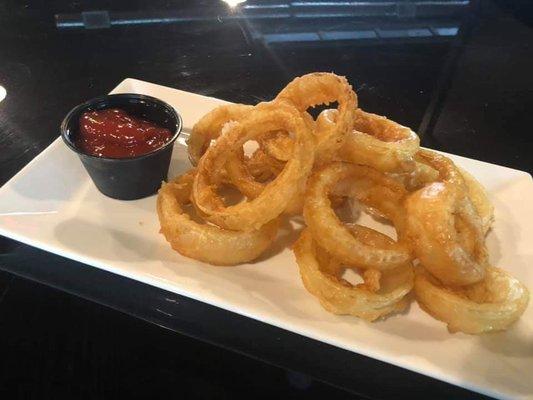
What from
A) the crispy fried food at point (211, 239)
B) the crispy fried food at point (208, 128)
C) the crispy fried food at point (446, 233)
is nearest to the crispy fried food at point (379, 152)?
the crispy fried food at point (446, 233)

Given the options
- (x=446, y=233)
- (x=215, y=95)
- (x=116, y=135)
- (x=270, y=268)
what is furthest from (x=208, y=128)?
Answer: (x=446, y=233)

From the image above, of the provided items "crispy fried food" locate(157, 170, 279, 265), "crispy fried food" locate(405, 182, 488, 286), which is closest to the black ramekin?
"crispy fried food" locate(157, 170, 279, 265)

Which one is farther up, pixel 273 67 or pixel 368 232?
pixel 368 232

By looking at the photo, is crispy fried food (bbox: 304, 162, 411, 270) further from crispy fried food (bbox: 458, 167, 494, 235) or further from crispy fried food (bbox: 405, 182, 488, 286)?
crispy fried food (bbox: 458, 167, 494, 235)

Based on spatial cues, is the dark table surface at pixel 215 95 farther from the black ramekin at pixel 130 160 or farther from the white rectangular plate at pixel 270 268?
the black ramekin at pixel 130 160

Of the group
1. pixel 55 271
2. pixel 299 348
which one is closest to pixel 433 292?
pixel 299 348

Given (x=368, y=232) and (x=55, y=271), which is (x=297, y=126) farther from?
(x=55, y=271)
